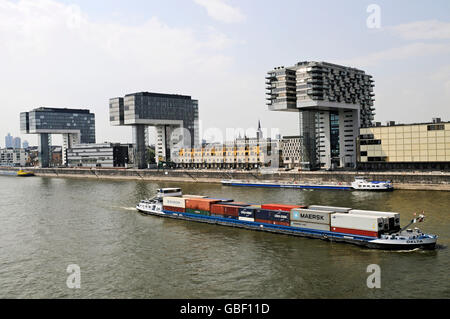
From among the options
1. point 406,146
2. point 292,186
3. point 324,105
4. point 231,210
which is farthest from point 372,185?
→ point 231,210

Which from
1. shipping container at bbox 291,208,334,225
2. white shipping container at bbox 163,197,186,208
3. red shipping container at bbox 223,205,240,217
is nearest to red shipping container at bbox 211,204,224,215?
red shipping container at bbox 223,205,240,217

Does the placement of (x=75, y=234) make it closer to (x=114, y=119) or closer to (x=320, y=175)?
(x=320, y=175)

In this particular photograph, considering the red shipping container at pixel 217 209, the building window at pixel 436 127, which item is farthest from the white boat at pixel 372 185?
the red shipping container at pixel 217 209

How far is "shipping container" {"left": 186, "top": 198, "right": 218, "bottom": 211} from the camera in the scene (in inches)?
2288

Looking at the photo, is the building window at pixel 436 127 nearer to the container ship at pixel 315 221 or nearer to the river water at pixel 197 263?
the river water at pixel 197 263

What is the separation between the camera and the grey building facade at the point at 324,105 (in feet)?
420

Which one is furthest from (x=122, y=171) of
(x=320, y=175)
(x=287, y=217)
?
(x=287, y=217)

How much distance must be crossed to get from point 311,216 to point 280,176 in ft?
234

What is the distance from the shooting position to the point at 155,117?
182000 millimetres

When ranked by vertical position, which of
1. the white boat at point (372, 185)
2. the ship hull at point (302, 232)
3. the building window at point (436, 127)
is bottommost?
the ship hull at point (302, 232)

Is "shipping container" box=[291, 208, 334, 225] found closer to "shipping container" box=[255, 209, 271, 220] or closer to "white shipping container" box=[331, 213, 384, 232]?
"white shipping container" box=[331, 213, 384, 232]

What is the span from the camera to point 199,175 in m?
137

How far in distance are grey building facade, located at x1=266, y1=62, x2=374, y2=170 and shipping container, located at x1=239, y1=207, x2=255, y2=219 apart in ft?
247

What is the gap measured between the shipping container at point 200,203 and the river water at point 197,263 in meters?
2.84
